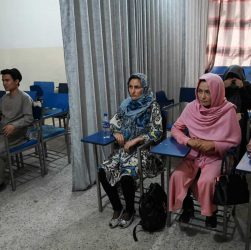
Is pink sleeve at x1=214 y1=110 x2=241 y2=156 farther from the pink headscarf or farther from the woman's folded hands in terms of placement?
the woman's folded hands

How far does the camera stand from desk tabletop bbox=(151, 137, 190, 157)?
1.86 metres

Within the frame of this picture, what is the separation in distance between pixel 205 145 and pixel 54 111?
198 centimetres

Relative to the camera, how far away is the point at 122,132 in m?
2.44

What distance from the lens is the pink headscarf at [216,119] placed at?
1.98 m

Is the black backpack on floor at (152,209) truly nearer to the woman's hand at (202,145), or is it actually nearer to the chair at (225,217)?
the chair at (225,217)

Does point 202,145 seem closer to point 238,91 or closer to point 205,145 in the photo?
point 205,145

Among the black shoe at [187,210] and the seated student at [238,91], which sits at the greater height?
the seated student at [238,91]

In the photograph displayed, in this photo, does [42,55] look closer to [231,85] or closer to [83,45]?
[83,45]

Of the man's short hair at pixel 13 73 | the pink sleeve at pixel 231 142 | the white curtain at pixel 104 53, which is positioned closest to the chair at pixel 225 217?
the pink sleeve at pixel 231 142

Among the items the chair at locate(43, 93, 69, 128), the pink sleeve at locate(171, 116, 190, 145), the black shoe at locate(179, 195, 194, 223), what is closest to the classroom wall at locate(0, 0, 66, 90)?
the chair at locate(43, 93, 69, 128)

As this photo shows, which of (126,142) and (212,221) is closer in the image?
(212,221)

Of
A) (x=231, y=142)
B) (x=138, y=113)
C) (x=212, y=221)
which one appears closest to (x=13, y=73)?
(x=138, y=113)

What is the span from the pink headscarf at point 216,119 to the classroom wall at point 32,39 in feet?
13.5

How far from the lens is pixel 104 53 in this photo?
9.39ft
